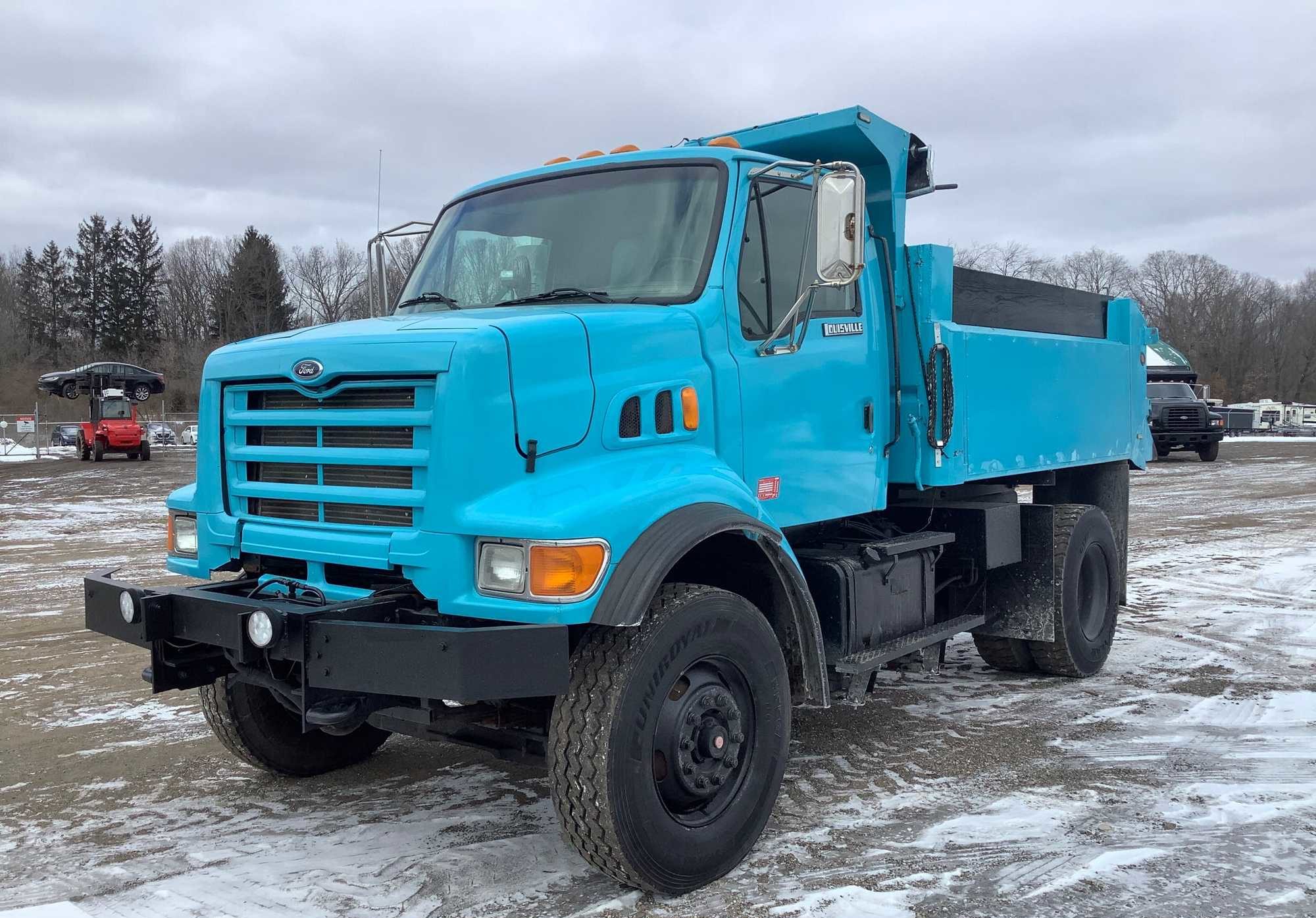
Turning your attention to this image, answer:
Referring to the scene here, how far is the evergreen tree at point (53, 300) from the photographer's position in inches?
3130

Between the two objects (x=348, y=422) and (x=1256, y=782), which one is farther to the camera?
(x=1256, y=782)

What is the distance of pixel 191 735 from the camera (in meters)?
5.63

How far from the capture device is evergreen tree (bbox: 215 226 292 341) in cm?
5456

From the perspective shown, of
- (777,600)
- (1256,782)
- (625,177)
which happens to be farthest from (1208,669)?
(625,177)

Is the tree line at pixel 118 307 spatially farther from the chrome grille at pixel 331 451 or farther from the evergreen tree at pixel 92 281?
the chrome grille at pixel 331 451

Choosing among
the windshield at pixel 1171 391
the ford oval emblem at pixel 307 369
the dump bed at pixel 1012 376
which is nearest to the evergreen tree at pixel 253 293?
the windshield at pixel 1171 391

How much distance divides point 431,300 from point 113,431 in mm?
32690

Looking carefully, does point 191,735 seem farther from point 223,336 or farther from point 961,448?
point 223,336

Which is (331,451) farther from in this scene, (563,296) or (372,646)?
(563,296)

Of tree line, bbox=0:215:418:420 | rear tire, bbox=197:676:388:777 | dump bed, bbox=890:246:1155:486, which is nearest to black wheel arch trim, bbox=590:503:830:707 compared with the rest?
dump bed, bbox=890:246:1155:486

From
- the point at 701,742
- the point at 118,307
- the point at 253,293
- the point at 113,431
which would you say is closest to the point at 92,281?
the point at 118,307

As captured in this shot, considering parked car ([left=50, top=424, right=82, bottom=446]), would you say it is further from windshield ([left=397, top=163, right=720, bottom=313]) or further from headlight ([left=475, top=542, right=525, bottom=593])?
headlight ([left=475, top=542, right=525, bottom=593])

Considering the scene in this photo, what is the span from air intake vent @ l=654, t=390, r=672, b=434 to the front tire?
1.92 feet

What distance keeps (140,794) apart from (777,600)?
2866 mm
